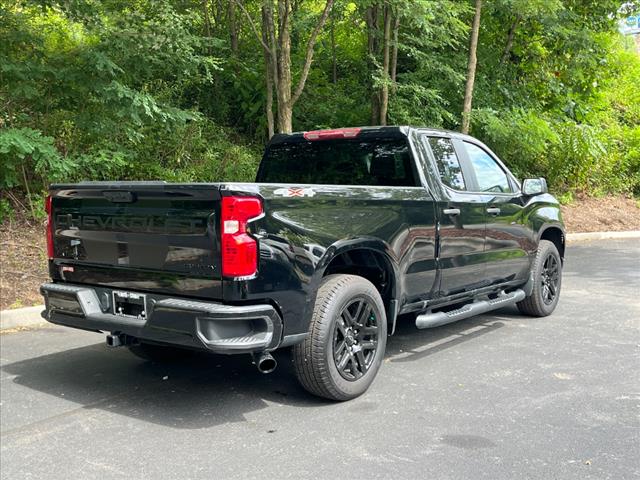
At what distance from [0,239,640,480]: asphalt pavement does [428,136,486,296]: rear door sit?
2.13 ft

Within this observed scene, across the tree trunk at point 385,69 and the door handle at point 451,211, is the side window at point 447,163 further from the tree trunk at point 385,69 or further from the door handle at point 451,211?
the tree trunk at point 385,69

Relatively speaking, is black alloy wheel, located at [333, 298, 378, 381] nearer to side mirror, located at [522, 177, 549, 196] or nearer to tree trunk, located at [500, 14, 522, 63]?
side mirror, located at [522, 177, 549, 196]

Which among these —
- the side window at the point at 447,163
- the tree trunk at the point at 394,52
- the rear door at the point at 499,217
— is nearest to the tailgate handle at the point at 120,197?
the side window at the point at 447,163

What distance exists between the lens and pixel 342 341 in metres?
4.37

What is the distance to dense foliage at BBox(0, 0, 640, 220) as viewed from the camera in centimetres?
891

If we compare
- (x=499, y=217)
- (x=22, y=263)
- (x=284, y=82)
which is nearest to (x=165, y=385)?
(x=499, y=217)

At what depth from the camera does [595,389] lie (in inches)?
178

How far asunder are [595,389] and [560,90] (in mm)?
14119

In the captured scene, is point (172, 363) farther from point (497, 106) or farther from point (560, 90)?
point (560, 90)

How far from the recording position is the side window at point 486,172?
593 cm

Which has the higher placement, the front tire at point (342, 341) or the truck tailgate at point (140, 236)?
the truck tailgate at point (140, 236)

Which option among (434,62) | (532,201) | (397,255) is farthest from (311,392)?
(434,62)

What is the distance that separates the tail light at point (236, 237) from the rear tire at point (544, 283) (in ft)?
12.9

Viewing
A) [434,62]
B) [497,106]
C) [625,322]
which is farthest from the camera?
[497,106]
